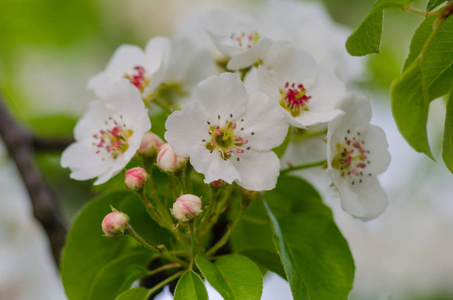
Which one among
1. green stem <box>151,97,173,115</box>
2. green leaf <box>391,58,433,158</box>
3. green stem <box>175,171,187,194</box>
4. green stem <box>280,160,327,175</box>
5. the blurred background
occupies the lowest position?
the blurred background

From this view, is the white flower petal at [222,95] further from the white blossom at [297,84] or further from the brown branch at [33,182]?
the brown branch at [33,182]

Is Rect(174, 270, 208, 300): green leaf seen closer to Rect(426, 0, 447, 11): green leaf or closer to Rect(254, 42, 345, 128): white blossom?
Rect(254, 42, 345, 128): white blossom

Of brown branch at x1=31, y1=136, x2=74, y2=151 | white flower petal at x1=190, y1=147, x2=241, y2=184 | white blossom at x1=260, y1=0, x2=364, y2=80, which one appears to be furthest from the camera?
brown branch at x1=31, y1=136, x2=74, y2=151

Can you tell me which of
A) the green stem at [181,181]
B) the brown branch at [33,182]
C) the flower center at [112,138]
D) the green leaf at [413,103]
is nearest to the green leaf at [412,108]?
the green leaf at [413,103]

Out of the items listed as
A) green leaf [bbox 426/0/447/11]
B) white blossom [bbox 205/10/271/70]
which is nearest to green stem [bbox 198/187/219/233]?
white blossom [bbox 205/10/271/70]

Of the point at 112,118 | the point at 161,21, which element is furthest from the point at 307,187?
the point at 161,21

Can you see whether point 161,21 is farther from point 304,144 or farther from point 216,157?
point 216,157

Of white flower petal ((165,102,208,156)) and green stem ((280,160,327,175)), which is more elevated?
white flower petal ((165,102,208,156))
